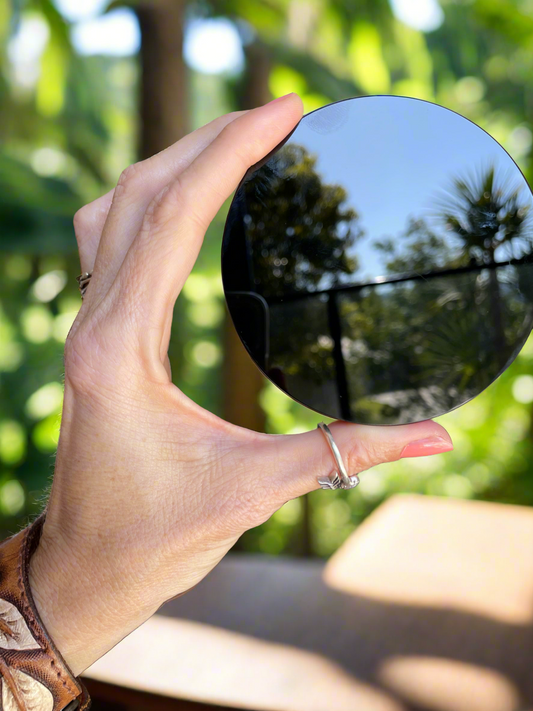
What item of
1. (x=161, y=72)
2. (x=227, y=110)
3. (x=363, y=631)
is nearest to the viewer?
(x=363, y=631)

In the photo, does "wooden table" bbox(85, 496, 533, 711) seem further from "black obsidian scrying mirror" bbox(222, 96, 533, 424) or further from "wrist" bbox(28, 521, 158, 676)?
"black obsidian scrying mirror" bbox(222, 96, 533, 424)

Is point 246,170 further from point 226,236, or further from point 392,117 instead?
point 392,117

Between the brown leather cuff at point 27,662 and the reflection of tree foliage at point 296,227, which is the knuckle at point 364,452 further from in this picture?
the brown leather cuff at point 27,662

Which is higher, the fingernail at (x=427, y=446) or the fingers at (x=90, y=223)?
the fingers at (x=90, y=223)

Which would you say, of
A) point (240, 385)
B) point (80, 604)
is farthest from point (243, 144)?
point (240, 385)

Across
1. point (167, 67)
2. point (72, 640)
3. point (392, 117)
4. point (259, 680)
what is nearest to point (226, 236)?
point (392, 117)

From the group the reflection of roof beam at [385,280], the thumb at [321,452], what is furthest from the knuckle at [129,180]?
the thumb at [321,452]

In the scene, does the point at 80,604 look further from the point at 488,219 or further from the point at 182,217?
the point at 488,219

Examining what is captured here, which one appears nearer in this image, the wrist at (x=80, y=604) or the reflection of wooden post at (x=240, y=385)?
the wrist at (x=80, y=604)
